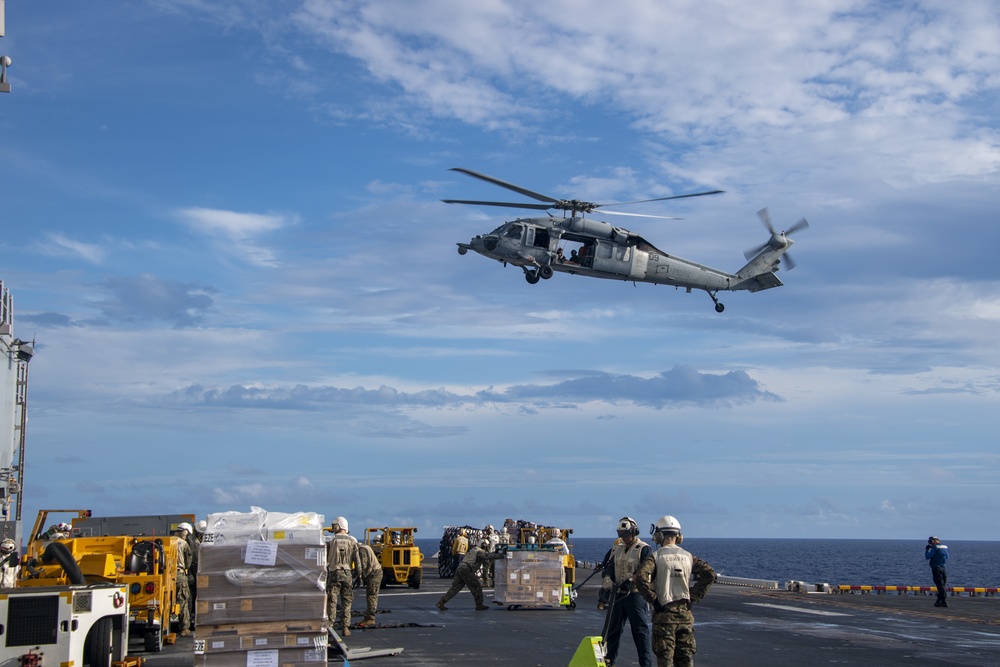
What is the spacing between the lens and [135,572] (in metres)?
14.9

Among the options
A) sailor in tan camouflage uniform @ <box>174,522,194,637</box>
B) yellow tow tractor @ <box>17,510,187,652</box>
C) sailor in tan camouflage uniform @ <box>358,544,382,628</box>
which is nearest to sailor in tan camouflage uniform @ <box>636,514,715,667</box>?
yellow tow tractor @ <box>17,510,187,652</box>

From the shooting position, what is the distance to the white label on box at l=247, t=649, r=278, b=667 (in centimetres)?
1009

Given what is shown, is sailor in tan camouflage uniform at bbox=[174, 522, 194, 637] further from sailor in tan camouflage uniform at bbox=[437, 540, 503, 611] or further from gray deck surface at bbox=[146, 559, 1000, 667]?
sailor in tan camouflage uniform at bbox=[437, 540, 503, 611]

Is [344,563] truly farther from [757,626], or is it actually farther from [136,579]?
[757,626]

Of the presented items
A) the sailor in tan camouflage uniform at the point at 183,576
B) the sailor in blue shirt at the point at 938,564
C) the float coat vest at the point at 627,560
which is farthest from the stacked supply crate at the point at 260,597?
the sailor in blue shirt at the point at 938,564

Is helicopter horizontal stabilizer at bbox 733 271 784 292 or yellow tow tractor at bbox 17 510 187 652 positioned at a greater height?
helicopter horizontal stabilizer at bbox 733 271 784 292

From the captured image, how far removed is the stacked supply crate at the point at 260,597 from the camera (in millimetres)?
10070

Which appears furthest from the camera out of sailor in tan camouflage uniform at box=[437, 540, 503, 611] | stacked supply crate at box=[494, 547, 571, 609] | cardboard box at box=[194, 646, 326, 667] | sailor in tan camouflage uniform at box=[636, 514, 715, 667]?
stacked supply crate at box=[494, 547, 571, 609]

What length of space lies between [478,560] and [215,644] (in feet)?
37.6

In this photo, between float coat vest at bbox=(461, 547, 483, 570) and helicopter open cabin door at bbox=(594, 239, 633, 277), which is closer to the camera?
float coat vest at bbox=(461, 547, 483, 570)

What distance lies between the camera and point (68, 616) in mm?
10180

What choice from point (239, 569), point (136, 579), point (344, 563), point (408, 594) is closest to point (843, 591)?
point (408, 594)

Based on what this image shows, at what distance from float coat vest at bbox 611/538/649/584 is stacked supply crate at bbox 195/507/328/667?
12.0 feet

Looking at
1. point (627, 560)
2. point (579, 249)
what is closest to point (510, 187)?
point (579, 249)
